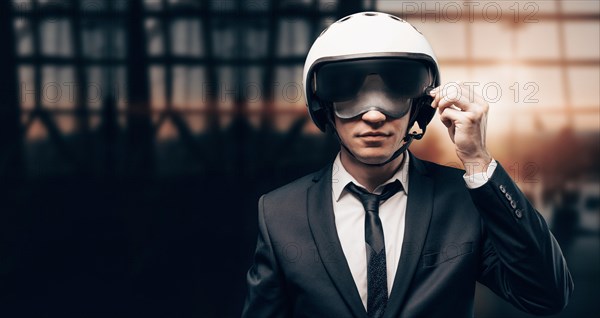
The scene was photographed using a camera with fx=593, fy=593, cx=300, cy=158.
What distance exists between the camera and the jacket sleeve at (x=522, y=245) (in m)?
1.63

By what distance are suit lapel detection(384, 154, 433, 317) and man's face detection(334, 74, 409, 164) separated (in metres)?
0.15

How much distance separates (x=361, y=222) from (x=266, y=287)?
1.24 ft

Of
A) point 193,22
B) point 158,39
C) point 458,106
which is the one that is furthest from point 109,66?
point 458,106

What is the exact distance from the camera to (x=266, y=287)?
1946mm

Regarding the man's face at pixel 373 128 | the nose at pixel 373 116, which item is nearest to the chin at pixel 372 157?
the man's face at pixel 373 128

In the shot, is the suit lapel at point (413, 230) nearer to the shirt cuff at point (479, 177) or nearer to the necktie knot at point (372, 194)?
the necktie knot at point (372, 194)

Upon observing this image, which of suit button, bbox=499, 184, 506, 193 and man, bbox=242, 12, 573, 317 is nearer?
suit button, bbox=499, 184, 506, 193

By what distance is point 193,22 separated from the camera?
4141 millimetres

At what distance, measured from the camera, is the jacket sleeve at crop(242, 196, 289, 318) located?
1.94m

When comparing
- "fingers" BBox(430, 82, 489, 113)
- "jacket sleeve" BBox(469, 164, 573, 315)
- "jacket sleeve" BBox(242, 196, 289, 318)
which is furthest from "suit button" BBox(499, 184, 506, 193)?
"jacket sleeve" BBox(242, 196, 289, 318)

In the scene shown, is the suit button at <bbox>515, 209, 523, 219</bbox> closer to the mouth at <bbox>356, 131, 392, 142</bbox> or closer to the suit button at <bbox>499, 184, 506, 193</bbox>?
the suit button at <bbox>499, 184, 506, 193</bbox>

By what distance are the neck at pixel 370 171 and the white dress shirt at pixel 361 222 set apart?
0.05 ft

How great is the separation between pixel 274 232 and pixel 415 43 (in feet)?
2.58

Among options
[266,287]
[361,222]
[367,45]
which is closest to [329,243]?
[361,222]
